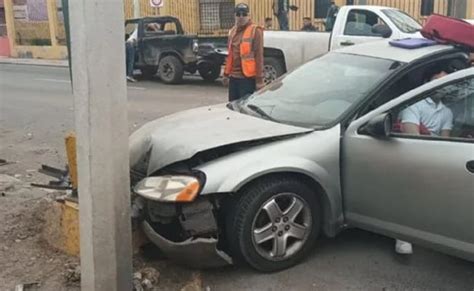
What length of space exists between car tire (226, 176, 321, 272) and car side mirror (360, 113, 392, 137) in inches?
22.5

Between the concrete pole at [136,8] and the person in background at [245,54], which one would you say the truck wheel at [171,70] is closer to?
the concrete pole at [136,8]

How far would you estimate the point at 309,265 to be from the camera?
416 cm

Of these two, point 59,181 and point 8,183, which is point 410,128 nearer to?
point 59,181

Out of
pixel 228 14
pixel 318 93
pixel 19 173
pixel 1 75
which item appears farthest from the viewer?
pixel 228 14

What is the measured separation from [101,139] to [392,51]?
246 cm

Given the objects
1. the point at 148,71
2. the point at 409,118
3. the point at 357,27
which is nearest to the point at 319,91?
the point at 409,118

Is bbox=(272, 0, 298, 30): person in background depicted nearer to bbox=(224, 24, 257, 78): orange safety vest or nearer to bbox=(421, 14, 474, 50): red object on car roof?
bbox=(224, 24, 257, 78): orange safety vest

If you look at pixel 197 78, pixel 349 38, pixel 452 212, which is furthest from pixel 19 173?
pixel 197 78

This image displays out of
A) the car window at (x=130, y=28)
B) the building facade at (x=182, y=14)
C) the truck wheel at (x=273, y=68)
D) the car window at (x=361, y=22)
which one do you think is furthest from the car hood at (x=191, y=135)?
the car window at (x=130, y=28)

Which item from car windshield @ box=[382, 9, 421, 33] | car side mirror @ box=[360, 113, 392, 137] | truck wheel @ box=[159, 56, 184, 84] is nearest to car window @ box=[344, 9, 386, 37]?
car windshield @ box=[382, 9, 421, 33]

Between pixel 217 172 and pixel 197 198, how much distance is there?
0.69 ft

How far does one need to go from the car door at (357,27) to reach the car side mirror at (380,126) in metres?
8.15

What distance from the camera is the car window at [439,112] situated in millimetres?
3865

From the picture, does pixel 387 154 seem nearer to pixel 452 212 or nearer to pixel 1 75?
pixel 452 212
